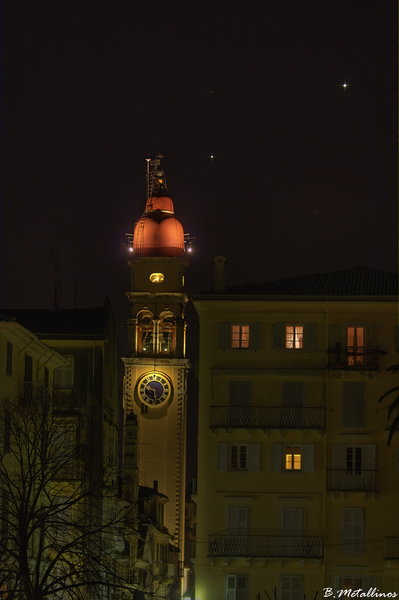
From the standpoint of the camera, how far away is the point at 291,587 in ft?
254

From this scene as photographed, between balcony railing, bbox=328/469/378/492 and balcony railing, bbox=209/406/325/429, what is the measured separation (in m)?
3.02

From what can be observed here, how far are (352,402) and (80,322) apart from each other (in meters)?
22.3

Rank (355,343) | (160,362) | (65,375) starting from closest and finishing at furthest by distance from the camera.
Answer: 1. (355,343)
2. (65,375)
3. (160,362)

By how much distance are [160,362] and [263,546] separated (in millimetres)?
64561

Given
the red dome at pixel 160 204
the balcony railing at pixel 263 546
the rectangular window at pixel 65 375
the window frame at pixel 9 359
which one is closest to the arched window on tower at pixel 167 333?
the red dome at pixel 160 204

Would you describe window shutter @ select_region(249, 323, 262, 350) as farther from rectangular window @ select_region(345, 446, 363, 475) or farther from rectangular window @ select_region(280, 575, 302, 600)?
rectangular window @ select_region(280, 575, 302, 600)

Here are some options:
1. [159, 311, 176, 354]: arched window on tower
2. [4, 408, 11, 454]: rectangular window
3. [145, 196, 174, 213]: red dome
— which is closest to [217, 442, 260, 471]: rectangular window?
[4, 408, 11, 454]: rectangular window

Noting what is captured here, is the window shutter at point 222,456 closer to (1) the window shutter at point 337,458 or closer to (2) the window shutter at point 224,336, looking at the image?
(2) the window shutter at point 224,336

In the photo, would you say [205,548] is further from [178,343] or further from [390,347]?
[178,343]

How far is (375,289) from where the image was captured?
82500 mm

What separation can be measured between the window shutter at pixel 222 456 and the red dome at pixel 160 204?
72.4 meters

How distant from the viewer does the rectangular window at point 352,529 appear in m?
78.2

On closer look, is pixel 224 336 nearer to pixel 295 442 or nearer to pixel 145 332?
pixel 295 442

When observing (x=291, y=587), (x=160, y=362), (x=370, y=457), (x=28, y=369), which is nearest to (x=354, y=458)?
(x=370, y=457)
